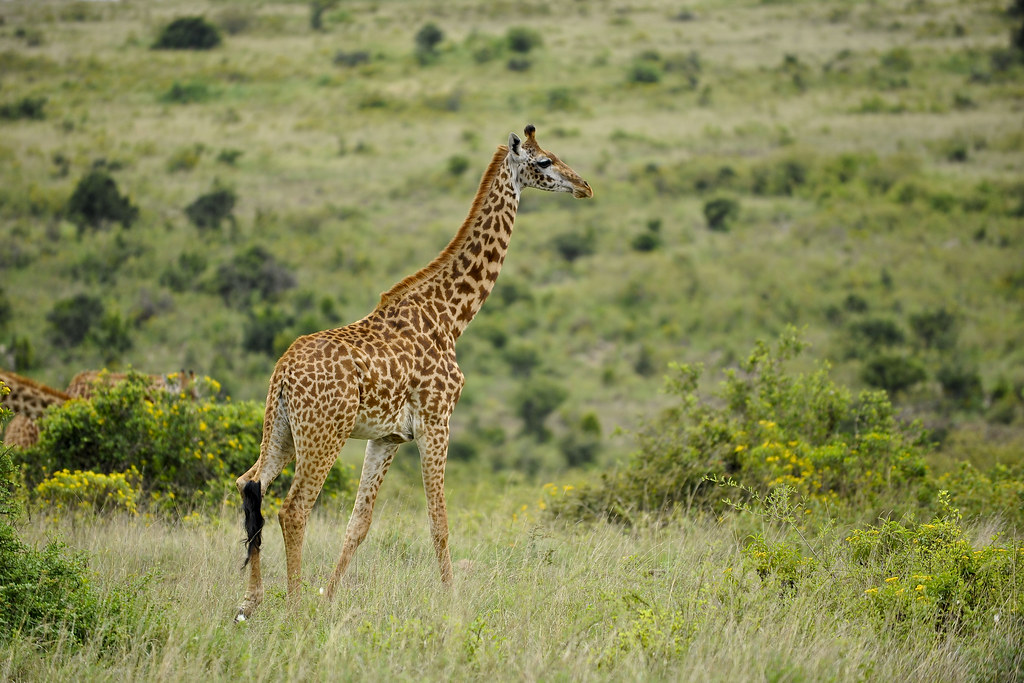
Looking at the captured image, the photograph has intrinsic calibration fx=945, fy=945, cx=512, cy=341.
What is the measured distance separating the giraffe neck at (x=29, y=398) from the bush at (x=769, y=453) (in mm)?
6331

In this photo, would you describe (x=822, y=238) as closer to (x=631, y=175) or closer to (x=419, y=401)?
(x=631, y=175)

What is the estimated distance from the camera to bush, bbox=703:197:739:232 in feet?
127

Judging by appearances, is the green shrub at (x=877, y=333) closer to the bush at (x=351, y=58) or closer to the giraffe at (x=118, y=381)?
the giraffe at (x=118, y=381)

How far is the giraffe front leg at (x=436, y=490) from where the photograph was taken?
24.1ft

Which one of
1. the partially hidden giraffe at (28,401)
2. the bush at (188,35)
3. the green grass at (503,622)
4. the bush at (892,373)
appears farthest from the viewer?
the bush at (188,35)

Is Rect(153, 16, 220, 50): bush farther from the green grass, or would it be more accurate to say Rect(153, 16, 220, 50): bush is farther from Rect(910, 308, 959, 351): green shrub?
the green grass

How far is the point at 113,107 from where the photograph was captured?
50594 millimetres

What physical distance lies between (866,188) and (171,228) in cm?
2932

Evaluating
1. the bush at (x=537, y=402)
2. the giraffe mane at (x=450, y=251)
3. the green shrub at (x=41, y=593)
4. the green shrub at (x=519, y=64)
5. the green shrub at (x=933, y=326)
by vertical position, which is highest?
the green shrub at (x=519, y=64)

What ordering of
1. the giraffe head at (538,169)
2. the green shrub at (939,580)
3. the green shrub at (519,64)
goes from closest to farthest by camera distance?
the green shrub at (939,580)
the giraffe head at (538,169)
the green shrub at (519,64)

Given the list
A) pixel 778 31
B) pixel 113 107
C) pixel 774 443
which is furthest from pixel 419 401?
pixel 778 31

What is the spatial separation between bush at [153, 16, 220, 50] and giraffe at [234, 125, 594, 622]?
59.2 m

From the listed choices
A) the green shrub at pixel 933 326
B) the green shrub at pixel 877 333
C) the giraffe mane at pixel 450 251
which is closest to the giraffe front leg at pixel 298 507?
the giraffe mane at pixel 450 251

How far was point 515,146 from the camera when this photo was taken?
8.28 metres
